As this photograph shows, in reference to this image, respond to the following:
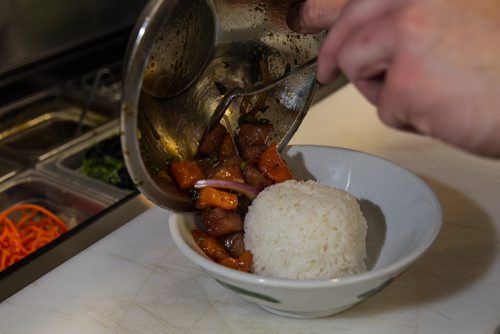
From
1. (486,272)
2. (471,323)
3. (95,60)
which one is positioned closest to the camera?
(471,323)

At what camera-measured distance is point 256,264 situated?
1055mm

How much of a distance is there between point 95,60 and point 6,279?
1195mm

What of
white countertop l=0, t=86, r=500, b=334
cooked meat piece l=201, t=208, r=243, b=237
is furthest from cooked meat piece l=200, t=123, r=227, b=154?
white countertop l=0, t=86, r=500, b=334

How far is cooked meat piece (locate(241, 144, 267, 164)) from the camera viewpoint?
115 cm

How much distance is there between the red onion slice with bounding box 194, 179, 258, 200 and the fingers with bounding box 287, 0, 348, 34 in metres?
0.30

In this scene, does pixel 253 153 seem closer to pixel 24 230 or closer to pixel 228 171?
pixel 228 171

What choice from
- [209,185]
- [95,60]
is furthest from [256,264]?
[95,60]

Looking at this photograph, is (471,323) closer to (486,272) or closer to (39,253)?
(486,272)

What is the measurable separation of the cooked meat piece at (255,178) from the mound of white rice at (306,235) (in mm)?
59

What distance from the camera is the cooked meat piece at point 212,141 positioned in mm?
1148

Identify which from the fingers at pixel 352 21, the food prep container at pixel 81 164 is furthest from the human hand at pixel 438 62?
the food prep container at pixel 81 164

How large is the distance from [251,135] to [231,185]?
13 centimetres

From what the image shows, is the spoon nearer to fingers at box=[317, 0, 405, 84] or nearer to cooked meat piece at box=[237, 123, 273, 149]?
cooked meat piece at box=[237, 123, 273, 149]

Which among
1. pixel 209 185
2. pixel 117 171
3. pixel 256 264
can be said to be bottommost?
pixel 117 171
